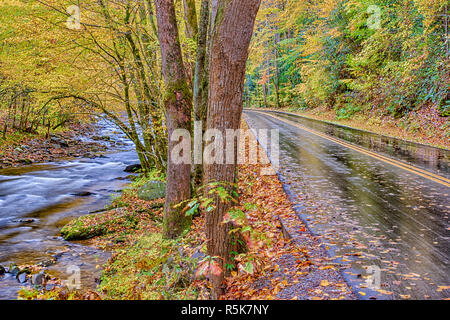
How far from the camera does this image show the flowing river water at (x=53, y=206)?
7.31 m

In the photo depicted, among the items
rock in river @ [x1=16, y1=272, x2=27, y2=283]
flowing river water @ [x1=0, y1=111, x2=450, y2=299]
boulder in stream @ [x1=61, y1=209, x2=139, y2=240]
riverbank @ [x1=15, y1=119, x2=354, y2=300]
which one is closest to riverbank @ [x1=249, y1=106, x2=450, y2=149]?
flowing river water @ [x1=0, y1=111, x2=450, y2=299]

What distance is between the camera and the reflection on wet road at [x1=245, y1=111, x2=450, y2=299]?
3.96 meters

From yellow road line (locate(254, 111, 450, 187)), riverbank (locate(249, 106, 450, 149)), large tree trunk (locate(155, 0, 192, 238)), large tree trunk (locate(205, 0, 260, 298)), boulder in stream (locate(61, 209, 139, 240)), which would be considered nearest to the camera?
large tree trunk (locate(205, 0, 260, 298))

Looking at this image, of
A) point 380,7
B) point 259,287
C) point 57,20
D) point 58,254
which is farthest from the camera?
point 380,7

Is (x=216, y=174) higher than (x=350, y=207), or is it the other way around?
(x=216, y=174)

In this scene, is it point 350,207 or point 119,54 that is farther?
point 119,54

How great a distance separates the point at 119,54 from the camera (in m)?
11.4

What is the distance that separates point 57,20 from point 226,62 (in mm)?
8148

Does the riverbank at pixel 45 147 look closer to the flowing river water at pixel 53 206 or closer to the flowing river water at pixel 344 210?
the flowing river water at pixel 53 206

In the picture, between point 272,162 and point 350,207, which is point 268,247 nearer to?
point 350,207

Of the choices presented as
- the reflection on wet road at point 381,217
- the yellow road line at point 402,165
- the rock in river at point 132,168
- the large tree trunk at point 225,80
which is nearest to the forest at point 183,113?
the large tree trunk at point 225,80

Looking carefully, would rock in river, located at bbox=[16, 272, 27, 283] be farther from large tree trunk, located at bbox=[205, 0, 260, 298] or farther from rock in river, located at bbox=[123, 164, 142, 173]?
rock in river, located at bbox=[123, 164, 142, 173]

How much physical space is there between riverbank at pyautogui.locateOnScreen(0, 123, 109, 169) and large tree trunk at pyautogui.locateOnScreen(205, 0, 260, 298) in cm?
1682
